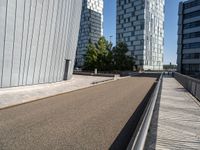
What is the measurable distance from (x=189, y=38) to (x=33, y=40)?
61284 mm

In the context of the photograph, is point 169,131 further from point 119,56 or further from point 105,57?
point 119,56

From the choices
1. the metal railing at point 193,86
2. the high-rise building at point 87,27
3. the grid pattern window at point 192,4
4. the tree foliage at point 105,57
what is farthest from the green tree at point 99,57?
the high-rise building at point 87,27

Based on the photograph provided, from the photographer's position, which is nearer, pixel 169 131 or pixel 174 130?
pixel 169 131

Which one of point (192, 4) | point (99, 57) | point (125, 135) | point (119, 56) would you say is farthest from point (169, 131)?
point (192, 4)

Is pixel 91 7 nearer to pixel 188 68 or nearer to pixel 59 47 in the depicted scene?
pixel 188 68

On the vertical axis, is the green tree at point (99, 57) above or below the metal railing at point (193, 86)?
above

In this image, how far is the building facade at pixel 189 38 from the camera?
Result: 6397cm

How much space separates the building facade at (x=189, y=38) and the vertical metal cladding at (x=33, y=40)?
51.4 metres

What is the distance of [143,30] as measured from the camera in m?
93.3

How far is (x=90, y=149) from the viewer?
5.29m

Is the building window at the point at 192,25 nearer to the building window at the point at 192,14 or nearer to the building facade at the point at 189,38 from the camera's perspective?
the building facade at the point at 189,38

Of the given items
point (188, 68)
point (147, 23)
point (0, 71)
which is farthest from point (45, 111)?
point (147, 23)

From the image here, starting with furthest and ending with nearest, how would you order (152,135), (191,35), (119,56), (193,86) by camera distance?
(191,35)
(119,56)
(193,86)
(152,135)

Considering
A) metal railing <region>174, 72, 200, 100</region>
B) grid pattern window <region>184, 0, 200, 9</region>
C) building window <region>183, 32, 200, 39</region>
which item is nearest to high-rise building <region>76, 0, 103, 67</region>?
grid pattern window <region>184, 0, 200, 9</region>
